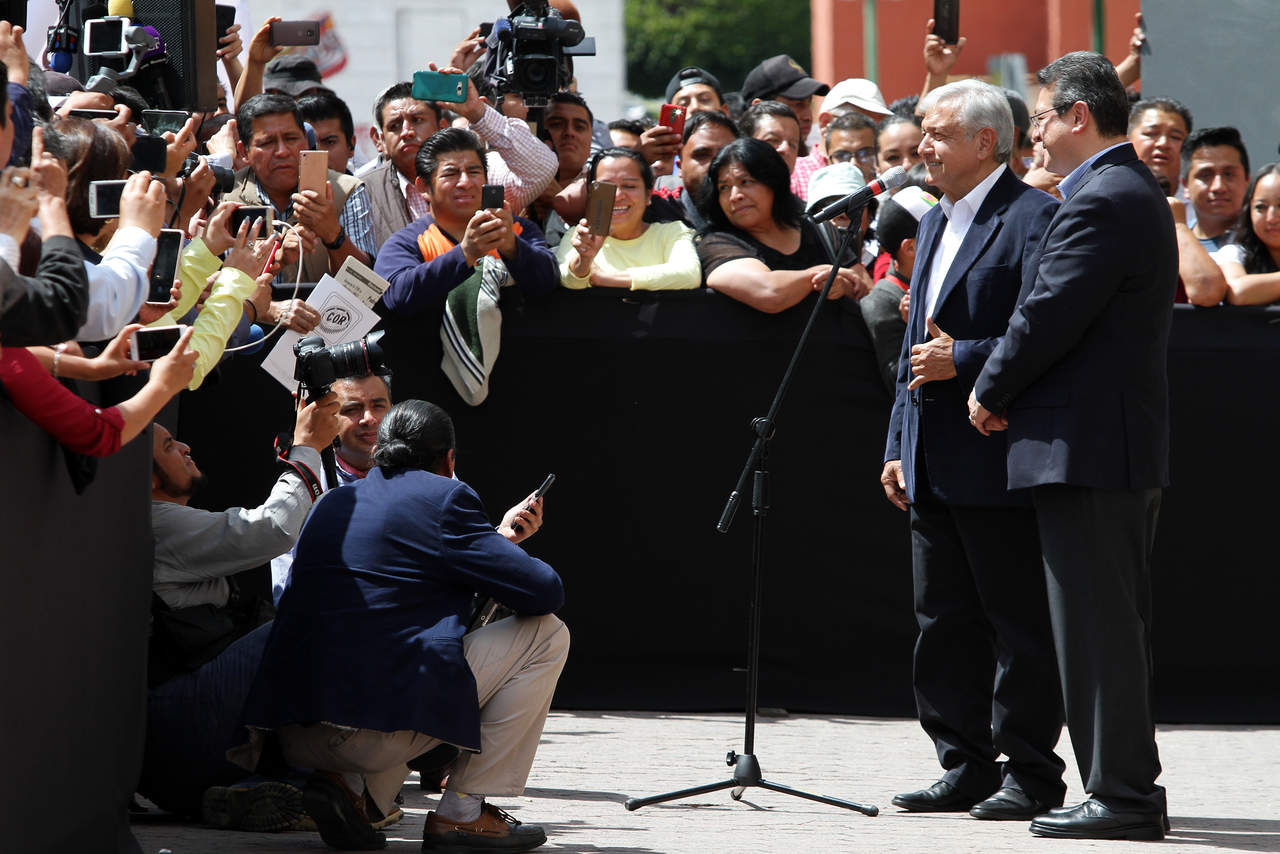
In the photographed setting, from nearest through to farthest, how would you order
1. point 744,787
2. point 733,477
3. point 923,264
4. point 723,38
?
point 744,787 < point 923,264 < point 733,477 < point 723,38

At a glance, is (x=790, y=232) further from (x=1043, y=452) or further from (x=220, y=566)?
(x=220, y=566)

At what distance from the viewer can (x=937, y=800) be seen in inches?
201

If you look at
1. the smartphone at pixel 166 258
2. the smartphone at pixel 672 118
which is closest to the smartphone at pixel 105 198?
the smartphone at pixel 166 258

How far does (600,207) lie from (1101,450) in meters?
2.51

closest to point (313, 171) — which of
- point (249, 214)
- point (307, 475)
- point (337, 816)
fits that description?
point (249, 214)

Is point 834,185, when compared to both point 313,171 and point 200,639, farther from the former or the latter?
point 200,639

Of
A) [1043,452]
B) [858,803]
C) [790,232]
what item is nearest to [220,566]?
[858,803]

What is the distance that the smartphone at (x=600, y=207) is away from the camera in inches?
255

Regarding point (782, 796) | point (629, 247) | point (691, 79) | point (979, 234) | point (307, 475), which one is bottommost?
point (782, 796)

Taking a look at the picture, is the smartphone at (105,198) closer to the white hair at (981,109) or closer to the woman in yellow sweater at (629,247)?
the white hair at (981,109)

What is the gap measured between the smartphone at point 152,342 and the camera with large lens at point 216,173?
1.75m

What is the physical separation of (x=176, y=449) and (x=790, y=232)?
9.03ft

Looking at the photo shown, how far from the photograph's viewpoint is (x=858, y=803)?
5188mm

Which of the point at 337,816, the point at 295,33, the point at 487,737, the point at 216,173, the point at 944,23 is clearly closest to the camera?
the point at 337,816
